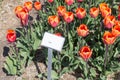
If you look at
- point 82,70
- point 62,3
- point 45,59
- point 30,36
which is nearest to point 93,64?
point 82,70

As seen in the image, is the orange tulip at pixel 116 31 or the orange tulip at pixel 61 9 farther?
the orange tulip at pixel 61 9

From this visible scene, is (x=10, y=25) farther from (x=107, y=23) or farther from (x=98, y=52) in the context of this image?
(x=107, y=23)

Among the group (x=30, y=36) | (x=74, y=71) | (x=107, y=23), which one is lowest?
(x=74, y=71)

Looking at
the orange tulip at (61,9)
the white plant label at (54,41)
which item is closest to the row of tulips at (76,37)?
the orange tulip at (61,9)

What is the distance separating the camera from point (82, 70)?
4125 mm

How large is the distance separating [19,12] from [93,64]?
116 centimetres

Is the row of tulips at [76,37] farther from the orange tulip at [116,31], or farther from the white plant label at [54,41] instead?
the white plant label at [54,41]

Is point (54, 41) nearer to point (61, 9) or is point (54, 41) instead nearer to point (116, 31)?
point (116, 31)

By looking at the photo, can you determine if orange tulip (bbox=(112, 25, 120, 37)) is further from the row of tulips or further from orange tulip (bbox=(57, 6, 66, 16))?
orange tulip (bbox=(57, 6, 66, 16))

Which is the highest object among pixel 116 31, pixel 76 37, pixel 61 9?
pixel 61 9

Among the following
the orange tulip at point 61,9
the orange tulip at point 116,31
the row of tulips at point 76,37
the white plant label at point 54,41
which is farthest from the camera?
the orange tulip at point 61,9

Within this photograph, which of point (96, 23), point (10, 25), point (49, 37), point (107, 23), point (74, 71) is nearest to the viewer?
point (49, 37)

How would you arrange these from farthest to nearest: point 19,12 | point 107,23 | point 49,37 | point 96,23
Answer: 1. point 96,23
2. point 19,12
3. point 107,23
4. point 49,37

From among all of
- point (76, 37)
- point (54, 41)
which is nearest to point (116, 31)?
point (54, 41)
